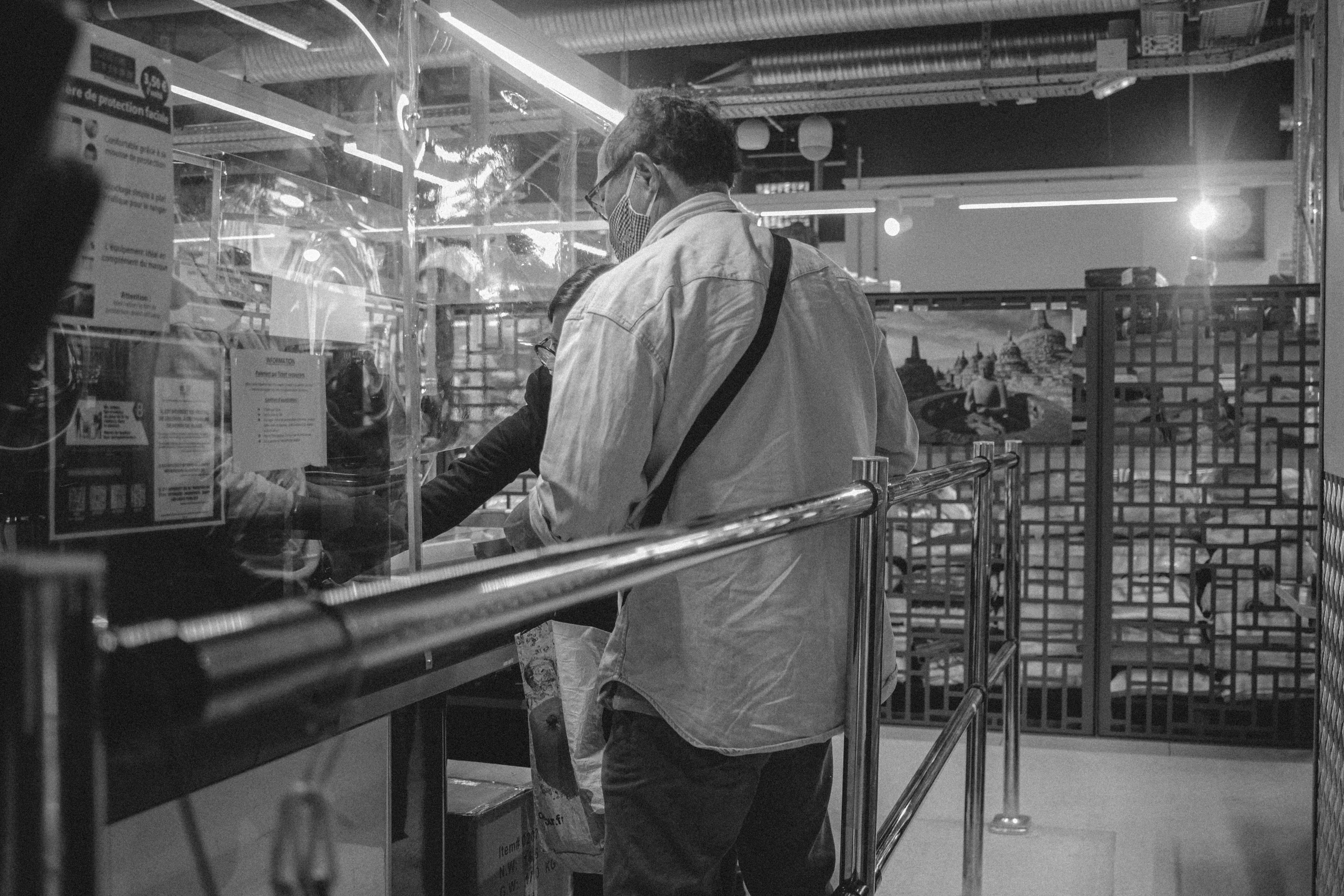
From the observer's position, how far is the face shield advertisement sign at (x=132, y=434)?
138 cm

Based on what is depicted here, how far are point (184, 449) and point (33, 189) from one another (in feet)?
4.40

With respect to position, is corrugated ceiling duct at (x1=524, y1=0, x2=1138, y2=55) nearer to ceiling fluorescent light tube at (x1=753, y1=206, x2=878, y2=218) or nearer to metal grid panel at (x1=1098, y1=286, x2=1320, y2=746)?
ceiling fluorescent light tube at (x1=753, y1=206, x2=878, y2=218)

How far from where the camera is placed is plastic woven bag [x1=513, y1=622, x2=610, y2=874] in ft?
6.88

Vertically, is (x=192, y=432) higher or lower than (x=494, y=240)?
lower

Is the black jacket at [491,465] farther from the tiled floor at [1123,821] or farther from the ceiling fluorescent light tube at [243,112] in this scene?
the tiled floor at [1123,821]

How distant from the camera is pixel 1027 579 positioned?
4523 mm

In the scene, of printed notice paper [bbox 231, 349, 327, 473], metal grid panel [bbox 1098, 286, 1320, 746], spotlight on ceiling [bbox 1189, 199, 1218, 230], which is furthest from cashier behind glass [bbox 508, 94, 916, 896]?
spotlight on ceiling [bbox 1189, 199, 1218, 230]

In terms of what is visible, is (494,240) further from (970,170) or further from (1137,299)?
(970,170)

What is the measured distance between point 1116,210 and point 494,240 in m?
9.01

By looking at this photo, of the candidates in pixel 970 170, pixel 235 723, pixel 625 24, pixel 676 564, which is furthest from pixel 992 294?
pixel 970 170

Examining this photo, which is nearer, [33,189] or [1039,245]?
[33,189]

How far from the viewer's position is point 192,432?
1.55 meters

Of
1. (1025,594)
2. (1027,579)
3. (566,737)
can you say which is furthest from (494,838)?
(1025,594)

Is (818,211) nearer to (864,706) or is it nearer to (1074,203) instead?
(1074,203)
